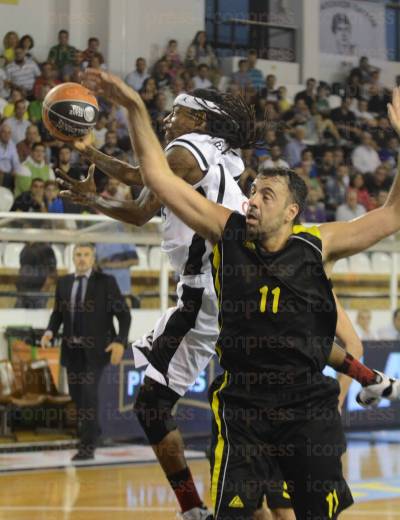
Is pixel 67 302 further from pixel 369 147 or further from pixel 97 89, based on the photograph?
pixel 369 147

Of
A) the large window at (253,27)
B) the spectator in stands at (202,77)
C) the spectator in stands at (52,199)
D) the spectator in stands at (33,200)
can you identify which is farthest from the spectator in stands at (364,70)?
the spectator in stands at (33,200)

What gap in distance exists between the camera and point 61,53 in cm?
1484

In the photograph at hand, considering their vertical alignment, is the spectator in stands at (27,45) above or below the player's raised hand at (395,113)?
above

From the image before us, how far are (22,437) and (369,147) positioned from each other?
8321mm

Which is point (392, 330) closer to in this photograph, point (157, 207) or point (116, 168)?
point (116, 168)

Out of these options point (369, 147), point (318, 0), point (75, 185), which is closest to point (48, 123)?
point (75, 185)

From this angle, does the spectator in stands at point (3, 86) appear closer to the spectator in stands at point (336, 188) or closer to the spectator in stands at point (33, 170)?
the spectator in stands at point (33, 170)

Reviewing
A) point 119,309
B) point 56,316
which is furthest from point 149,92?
point 56,316

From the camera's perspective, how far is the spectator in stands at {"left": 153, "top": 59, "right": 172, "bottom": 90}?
15398 mm

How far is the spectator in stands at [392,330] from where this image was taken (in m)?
11.8

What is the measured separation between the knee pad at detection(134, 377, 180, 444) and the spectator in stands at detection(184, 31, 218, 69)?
11.2 meters

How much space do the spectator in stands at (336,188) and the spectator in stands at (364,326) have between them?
336 cm

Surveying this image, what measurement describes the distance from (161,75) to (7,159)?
12.3ft

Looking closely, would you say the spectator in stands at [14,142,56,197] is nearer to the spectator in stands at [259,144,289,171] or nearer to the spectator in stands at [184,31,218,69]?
the spectator in stands at [259,144,289,171]
